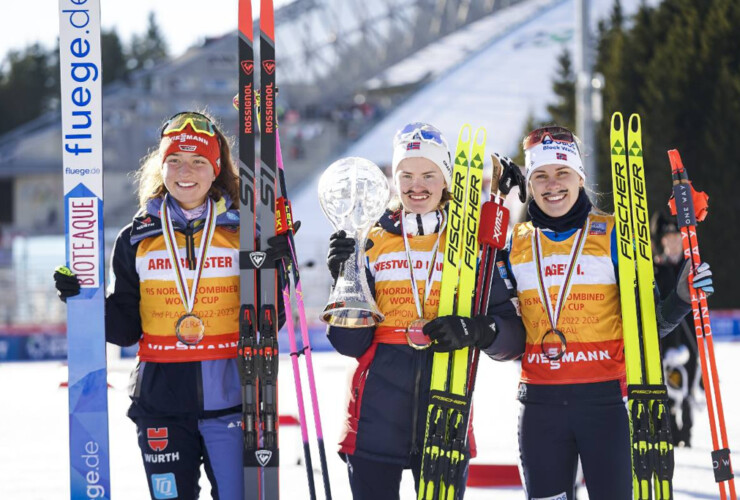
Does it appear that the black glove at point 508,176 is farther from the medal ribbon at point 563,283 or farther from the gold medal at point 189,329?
the gold medal at point 189,329

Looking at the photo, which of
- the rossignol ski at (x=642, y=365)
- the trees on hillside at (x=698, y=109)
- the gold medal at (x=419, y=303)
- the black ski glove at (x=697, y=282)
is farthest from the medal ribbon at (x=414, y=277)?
the trees on hillside at (x=698, y=109)

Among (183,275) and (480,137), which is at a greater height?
(480,137)

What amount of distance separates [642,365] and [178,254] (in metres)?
1.81

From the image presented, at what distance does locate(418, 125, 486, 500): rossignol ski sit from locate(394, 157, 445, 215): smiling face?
3.2 inches

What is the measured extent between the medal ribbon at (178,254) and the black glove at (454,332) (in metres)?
0.90

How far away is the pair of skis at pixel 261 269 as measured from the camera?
A: 12.8ft

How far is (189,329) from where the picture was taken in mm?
3906

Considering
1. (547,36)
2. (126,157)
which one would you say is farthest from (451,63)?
(126,157)

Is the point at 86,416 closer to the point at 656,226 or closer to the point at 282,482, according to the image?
the point at 282,482

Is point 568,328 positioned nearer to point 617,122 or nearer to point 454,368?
point 454,368

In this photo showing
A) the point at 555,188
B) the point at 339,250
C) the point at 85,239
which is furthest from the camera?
the point at 85,239

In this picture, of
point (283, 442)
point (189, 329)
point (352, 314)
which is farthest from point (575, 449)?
point (283, 442)

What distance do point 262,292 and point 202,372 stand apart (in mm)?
378

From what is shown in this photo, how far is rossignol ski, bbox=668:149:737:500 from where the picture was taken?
420 centimetres
